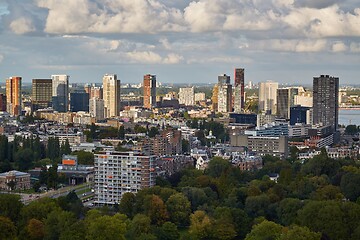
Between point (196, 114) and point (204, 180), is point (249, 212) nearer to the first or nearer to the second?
point (204, 180)

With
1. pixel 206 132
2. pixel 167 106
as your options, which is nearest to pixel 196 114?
pixel 167 106

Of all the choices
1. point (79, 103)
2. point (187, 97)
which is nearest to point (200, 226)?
point (79, 103)

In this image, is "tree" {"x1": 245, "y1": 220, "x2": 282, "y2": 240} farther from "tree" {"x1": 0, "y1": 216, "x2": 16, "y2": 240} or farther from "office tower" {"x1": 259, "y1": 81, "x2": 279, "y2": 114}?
"office tower" {"x1": 259, "y1": 81, "x2": 279, "y2": 114}

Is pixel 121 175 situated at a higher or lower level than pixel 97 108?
lower

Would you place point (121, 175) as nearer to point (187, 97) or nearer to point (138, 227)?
point (138, 227)

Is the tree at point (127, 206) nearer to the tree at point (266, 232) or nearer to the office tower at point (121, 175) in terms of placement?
the office tower at point (121, 175)

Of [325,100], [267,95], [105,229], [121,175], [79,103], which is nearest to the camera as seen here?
[105,229]
